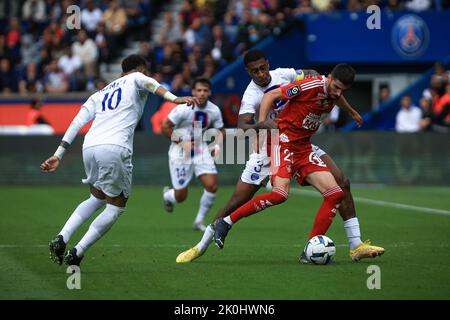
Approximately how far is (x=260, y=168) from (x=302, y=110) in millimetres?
877

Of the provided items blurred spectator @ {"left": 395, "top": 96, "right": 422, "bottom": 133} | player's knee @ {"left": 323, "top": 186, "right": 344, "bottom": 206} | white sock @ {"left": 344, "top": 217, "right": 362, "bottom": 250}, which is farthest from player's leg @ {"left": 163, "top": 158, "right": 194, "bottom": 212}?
blurred spectator @ {"left": 395, "top": 96, "right": 422, "bottom": 133}

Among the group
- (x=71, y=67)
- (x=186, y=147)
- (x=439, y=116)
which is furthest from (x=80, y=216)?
(x=71, y=67)

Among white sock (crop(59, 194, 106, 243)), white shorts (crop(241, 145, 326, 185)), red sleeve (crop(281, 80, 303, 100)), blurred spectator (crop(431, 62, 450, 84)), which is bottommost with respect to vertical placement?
white sock (crop(59, 194, 106, 243))

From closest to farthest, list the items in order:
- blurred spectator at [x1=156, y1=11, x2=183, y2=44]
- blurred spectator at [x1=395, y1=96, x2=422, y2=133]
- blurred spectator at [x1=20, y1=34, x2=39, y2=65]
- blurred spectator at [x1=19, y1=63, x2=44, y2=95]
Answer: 1. blurred spectator at [x1=395, y1=96, x2=422, y2=133]
2. blurred spectator at [x1=19, y1=63, x2=44, y2=95]
3. blurred spectator at [x1=156, y1=11, x2=183, y2=44]
4. blurred spectator at [x1=20, y1=34, x2=39, y2=65]

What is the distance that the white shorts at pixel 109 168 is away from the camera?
1024cm

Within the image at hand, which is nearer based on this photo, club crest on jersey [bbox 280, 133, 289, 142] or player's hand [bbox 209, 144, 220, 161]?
club crest on jersey [bbox 280, 133, 289, 142]

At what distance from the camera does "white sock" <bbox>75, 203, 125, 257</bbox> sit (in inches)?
403

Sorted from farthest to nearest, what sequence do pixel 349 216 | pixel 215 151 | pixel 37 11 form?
pixel 37 11 → pixel 215 151 → pixel 349 216

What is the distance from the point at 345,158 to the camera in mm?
23297

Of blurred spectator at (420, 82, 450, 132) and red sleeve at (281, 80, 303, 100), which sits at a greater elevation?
blurred spectator at (420, 82, 450, 132)

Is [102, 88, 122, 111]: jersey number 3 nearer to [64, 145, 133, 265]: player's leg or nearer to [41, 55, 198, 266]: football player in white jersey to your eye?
[41, 55, 198, 266]: football player in white jersey

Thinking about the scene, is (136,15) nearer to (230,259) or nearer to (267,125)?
(230,259)

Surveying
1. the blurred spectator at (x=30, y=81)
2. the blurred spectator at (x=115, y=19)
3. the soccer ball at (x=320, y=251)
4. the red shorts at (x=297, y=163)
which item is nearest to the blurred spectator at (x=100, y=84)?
the blurred spectator at (x=30, y=81)
